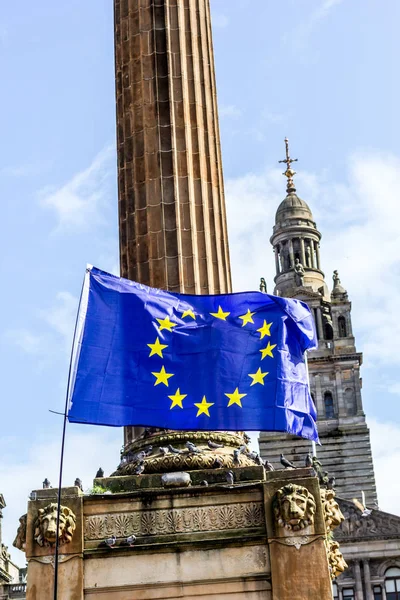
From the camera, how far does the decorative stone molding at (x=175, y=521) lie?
2369cm

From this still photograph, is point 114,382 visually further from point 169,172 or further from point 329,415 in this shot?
point 329,415

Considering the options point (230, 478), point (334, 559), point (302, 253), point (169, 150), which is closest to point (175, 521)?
point (230, 478)

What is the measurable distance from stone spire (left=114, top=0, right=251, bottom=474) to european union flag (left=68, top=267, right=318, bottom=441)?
793 mm

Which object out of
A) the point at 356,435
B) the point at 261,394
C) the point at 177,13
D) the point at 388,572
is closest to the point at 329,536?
the point at 261,394

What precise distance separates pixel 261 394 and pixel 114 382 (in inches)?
126

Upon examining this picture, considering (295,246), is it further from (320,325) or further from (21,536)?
(21,536)

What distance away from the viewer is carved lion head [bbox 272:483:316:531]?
2325 centimetres

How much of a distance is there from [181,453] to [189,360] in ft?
7.21

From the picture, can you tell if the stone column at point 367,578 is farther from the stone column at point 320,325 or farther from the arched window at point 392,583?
the stone column at point 320,325

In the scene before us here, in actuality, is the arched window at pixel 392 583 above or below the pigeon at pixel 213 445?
above

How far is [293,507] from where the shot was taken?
23250 millimetres

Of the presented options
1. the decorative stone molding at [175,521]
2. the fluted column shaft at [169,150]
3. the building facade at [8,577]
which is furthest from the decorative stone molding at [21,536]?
the building facade at [8,577]

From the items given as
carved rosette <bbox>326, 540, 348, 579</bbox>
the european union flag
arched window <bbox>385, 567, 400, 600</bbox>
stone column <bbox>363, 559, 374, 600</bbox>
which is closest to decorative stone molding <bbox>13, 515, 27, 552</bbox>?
the european union flag

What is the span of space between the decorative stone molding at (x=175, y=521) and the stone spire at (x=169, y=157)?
2.24m
